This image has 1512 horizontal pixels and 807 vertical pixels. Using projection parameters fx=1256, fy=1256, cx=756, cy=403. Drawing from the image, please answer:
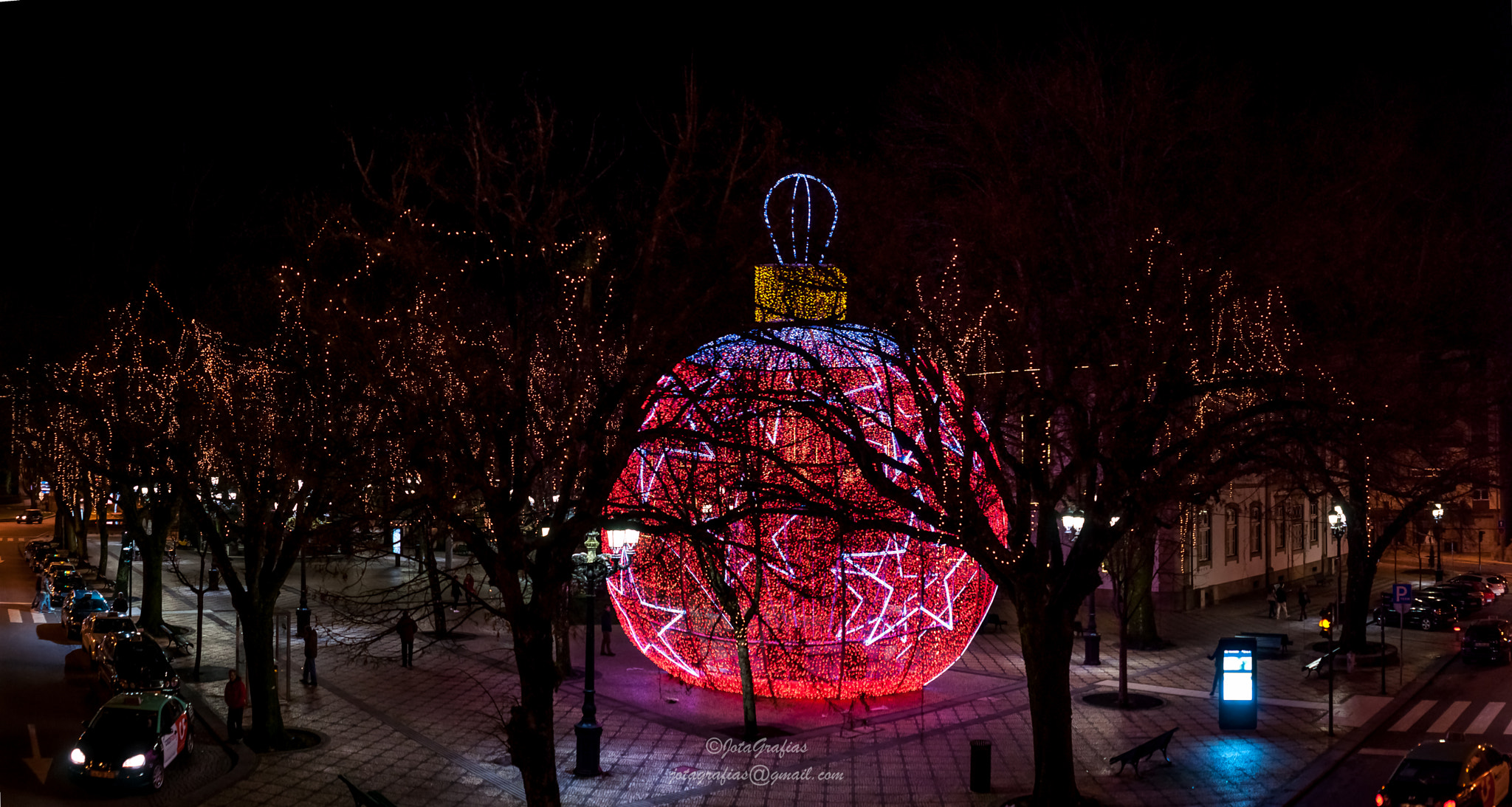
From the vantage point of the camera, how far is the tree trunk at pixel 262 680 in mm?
20828

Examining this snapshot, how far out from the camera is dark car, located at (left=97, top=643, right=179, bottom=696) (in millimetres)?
24891

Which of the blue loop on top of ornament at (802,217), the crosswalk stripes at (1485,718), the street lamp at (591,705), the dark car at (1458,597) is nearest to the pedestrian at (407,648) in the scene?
the street lamp at (591,705)

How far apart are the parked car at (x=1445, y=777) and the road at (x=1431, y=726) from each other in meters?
1.66

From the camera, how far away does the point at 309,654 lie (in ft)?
85.4

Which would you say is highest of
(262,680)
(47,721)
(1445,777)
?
(262,680)

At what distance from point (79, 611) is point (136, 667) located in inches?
454

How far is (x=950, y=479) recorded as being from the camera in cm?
1545

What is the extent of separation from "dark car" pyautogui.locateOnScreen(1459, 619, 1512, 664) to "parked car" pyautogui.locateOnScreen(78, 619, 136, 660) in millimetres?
32396

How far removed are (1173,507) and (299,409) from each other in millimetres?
Result: 26563

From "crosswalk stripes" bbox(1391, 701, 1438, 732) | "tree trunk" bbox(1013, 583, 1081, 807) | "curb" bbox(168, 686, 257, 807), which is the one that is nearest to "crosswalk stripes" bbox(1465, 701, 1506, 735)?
"crosswalk stripes" bbox(1391, 701, 1438, 732)

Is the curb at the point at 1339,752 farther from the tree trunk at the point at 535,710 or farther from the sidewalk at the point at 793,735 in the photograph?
the tree trunk at the point at 535,710

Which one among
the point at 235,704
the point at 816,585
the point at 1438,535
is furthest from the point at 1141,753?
the point at 1438,535

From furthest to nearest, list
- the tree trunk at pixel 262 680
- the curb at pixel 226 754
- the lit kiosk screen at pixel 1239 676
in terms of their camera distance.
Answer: the lit kiosk screen at pixel 1239 676, the tree trunk at pixel 262 680, the curb at pixel 226 754

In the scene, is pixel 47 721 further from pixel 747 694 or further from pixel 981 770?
pixel 981 770
